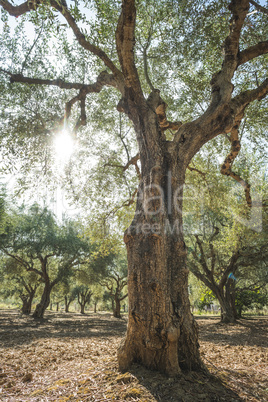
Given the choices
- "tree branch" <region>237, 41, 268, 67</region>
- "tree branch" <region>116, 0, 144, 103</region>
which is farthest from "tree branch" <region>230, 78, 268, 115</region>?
"tree branch" <region>116, 0, 144, 103</region>

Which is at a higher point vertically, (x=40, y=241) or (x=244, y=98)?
(x=244, y=98)

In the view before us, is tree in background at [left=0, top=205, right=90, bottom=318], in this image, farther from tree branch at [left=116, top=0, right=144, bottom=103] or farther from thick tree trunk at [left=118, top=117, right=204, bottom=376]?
thick tree trunk at [left=118, top=117, right=204, bottom=376]

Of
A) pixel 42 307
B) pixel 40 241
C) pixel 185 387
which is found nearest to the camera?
pixel 185 387

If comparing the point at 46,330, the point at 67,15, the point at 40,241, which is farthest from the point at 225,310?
the point at 67,15

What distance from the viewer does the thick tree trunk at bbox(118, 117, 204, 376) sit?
3.25 metres

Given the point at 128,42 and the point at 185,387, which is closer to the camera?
the point at 185,387

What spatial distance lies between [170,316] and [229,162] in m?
5.45

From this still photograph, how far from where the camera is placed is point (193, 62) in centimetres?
859

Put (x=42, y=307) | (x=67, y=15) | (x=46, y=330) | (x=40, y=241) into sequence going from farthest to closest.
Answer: (x=40, y=241)
(x=42, y=307)
(x=46, y=330)
(x=67, y=15)

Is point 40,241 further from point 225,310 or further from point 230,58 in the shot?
point 230,58

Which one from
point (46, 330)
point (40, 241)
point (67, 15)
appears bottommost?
point (46, 330)

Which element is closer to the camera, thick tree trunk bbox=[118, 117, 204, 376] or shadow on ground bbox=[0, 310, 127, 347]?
thick tree trunk bbox=[118, 117, 204, 376]

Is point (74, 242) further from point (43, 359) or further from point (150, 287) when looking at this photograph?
point (150, 287)

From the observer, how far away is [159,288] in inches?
132
